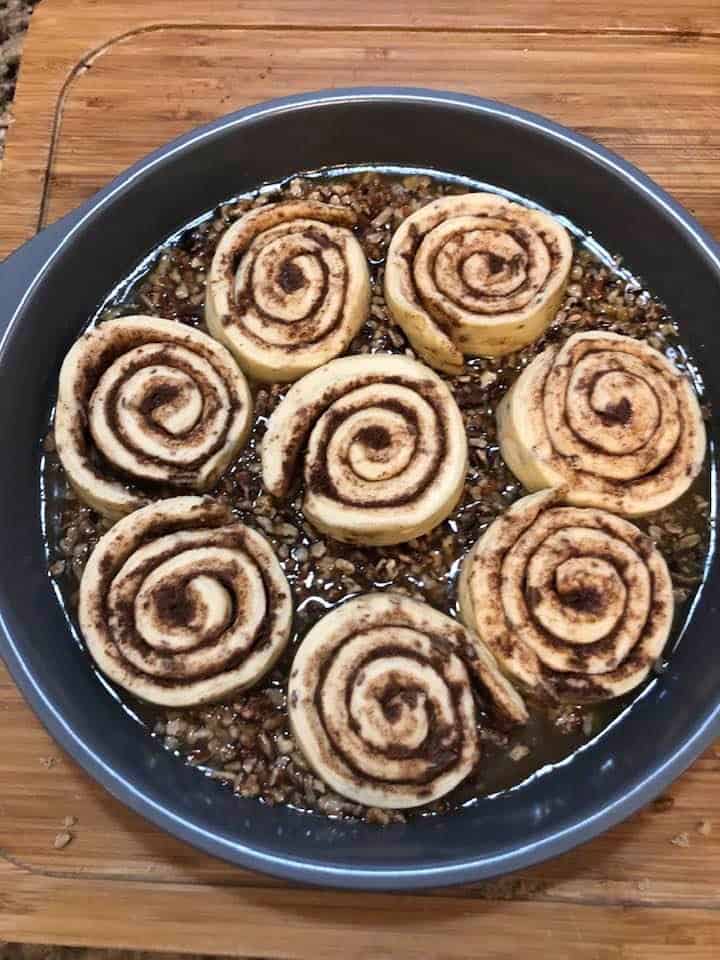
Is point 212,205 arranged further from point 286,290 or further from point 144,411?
point 144,411

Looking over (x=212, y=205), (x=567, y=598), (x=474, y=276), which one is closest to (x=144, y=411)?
(x=212, y=205)

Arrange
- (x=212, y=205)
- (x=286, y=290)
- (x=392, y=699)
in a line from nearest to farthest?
1. (x=392, y=699)
2. (x=286, y=290)
3. (x=212, y=205)

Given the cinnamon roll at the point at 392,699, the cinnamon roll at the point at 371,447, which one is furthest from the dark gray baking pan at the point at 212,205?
the cinnamon roll at the point at 371,447

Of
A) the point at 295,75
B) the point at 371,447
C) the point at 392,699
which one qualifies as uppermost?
the point at 295,75

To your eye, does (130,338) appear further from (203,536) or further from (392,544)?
(392,544)

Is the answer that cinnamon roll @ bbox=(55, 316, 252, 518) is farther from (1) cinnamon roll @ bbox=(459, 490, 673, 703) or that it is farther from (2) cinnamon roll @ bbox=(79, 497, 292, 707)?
(1) cinnamon roll @ bbox=(459, 490, 673, 703)

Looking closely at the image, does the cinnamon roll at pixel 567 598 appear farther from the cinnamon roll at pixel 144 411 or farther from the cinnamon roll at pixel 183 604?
the cinnamon roll at pixel 144 411

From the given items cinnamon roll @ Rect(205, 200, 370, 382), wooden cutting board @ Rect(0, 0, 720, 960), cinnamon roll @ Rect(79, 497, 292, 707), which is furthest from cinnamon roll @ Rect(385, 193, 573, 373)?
cinnamon roll @ Rect(79, 497, 292, 707)
